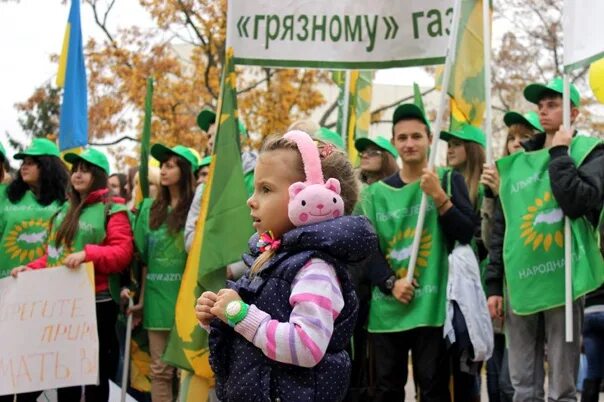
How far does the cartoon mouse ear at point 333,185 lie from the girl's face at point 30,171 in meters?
4.73

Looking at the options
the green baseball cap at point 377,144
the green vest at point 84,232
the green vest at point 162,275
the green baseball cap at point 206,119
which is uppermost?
the green baseball cap at point 206,119

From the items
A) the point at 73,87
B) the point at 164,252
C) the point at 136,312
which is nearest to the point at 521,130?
the point at 164,252

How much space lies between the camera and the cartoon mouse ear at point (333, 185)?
3151mm

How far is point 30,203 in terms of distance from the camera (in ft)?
24.1

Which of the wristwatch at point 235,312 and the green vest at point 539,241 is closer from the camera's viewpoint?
the wristwatch at point 235,312

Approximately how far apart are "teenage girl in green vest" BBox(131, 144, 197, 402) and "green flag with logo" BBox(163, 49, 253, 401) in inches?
54.9

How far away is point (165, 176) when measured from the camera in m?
7.28

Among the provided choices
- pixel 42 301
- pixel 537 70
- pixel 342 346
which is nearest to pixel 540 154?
pixel 342 346

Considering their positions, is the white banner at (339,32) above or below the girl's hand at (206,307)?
above

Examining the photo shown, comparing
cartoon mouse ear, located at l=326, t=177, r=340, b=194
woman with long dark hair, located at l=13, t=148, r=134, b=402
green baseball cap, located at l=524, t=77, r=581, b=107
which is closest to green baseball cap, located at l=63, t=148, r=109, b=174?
woman with long dark hair, located at l=13, t=148, r=134, b=402

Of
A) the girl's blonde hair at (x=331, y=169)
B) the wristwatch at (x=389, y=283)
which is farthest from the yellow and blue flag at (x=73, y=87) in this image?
the girl's blonde hair at (x=331, y=169)

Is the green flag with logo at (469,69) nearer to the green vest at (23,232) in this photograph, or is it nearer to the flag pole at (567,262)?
the flag pole at (567,262)

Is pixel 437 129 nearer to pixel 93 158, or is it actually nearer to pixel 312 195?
pixel 93 158

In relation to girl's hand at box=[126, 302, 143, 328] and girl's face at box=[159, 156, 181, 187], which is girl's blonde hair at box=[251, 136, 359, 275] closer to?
girl's face at box=[159, 156, 181, 187]
